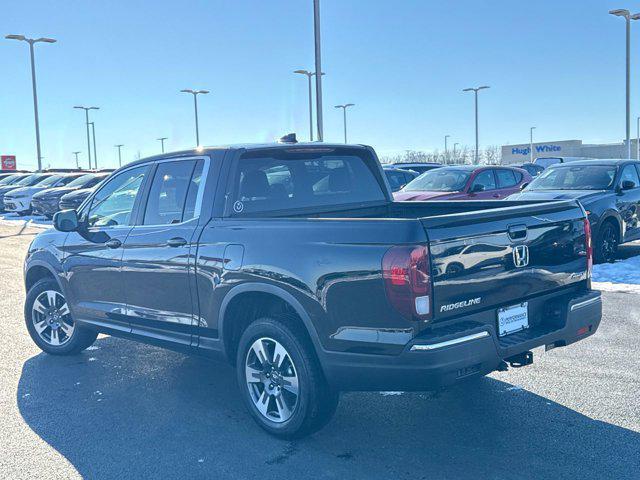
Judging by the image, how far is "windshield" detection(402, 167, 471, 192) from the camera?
14531 millimetres

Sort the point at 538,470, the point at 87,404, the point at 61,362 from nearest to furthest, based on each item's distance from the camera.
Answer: the point at 538,470 → the point at 87,404 → the point at 61,362

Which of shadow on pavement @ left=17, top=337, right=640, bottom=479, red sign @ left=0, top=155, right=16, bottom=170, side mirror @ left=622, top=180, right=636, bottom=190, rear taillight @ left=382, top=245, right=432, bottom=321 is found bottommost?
shadow on pavement @ left=17, top=337, right=640, bottom=479

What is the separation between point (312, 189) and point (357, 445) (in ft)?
6.36

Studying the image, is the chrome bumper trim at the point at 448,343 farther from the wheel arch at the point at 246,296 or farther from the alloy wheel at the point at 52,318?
the alloy wheel at the point at 52,318

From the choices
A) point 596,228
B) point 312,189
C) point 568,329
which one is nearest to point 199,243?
point 312,189

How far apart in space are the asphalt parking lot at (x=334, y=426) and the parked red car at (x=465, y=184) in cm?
803

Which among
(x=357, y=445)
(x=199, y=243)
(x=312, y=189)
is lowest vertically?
(x=357, y=445)

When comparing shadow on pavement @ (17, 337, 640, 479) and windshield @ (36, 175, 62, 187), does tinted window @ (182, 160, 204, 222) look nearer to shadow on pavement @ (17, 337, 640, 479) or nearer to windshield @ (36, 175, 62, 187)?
shadow on pavement @ (17, 337, 640, 479)

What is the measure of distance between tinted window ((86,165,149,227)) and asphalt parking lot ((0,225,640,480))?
129 cm

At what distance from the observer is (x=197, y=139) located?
5391 centimetres

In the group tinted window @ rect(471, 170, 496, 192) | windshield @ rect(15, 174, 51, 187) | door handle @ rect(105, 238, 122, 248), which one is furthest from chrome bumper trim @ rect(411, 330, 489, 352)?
windshield @ rect(15, 174, 51, 187)

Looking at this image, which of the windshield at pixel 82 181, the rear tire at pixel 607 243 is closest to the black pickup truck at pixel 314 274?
the rear tire at pixel 607 243

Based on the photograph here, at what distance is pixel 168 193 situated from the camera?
5297 mm

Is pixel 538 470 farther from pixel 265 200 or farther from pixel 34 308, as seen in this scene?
pixel 34 308
